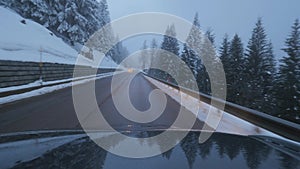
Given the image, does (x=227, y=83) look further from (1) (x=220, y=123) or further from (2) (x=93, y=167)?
(2) (x=93, y=167)

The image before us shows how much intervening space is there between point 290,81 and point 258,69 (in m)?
12.9

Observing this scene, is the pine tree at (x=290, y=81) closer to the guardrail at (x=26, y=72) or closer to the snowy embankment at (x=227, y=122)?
the snowy embankment at (x=227, y=122)

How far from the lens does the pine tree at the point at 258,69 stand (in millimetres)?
Answer: 43281

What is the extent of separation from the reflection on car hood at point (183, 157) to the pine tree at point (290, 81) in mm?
32178

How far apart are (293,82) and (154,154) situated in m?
36.2

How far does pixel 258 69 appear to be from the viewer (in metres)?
46.6

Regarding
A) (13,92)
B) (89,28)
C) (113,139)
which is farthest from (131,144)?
(89,28)

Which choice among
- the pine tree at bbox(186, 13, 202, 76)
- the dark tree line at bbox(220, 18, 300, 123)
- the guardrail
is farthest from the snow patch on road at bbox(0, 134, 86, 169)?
the pine tree at bbox(186, 13, 202, 76)

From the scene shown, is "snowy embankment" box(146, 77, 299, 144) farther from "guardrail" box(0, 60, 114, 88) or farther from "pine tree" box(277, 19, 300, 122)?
"pine tree" box(277, 19, 300, 122)

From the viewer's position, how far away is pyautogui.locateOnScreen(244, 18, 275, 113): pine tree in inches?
1704

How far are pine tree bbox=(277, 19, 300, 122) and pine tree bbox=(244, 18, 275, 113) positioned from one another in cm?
777

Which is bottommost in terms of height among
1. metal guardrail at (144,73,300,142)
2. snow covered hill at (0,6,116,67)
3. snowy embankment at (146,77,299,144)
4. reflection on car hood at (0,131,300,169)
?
snowy embankment at (146,77,299,144)

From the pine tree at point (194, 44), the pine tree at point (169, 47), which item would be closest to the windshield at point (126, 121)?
the pine tree at point (194, 44)

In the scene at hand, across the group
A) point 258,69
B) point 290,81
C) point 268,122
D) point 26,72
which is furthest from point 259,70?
point 268,122
